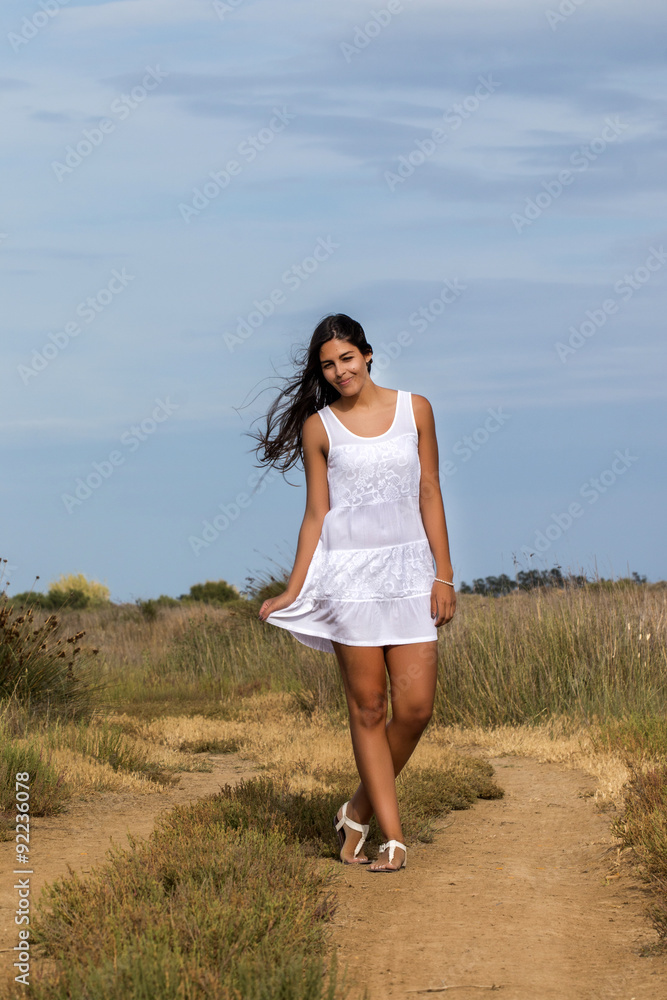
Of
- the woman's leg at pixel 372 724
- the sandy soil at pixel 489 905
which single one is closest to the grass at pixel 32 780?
the sandy soil at pixel 489 905

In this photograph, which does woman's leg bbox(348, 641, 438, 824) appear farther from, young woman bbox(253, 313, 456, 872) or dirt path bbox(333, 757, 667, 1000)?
dirt path bbox(333, 757, 667, 1000)

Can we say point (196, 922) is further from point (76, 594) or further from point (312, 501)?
point (76, 594)

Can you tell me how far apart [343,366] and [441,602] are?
1181 mm

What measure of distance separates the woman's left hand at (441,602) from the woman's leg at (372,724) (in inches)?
11.8

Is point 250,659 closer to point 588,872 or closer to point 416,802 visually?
point 416,802

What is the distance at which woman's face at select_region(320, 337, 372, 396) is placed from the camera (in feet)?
16.0

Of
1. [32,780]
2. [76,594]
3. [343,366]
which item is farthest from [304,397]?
[76,594]

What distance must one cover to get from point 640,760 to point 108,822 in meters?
3.41

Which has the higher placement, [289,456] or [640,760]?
[289,456]

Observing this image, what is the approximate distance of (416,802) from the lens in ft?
20.4

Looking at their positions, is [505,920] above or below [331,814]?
below

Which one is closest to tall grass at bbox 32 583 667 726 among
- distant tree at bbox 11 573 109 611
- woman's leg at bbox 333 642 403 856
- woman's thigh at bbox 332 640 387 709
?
woman's leg at bbox 333 642 403 856

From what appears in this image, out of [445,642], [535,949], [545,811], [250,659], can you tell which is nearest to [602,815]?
[545,811]

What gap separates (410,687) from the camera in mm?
4734
